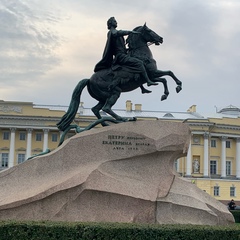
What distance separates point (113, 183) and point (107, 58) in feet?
11.5

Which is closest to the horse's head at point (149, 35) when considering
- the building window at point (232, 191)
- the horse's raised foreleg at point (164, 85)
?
the horse's raised foreleg at point (164, 85)

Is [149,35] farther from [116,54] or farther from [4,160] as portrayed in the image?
[4,160]

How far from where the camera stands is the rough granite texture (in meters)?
10.8

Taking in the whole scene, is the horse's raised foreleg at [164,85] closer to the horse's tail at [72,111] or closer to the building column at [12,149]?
the horse's tail at [72,111]

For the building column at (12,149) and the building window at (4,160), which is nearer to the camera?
the building column at (12,149)

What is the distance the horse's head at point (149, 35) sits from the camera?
12.5 metres

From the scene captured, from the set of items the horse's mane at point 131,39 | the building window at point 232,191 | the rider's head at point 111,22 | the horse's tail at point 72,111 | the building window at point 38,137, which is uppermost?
the rider's head at point 111,22

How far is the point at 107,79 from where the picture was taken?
1251cm

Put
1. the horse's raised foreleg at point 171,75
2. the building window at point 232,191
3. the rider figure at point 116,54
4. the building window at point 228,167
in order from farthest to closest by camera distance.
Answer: the building window at point 228,167 → the building window at point 232,191 → the horse's raised foreleg at point 171,75 → the rider figure at point 116,54

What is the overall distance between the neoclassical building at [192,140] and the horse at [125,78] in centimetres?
4788

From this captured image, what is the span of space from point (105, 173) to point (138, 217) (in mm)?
1246

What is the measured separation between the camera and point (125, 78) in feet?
40.3

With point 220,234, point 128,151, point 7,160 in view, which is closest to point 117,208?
point 128,151

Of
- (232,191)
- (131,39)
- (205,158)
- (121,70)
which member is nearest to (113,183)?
(121,70)
